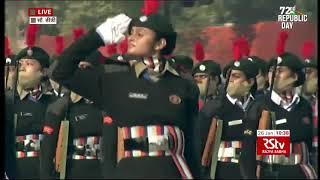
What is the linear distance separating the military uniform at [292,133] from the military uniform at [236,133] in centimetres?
15

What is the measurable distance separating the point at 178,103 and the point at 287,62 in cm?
114

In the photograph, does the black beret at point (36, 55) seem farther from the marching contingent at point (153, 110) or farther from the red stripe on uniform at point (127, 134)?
the red stripe on uniform at point (127, 134)

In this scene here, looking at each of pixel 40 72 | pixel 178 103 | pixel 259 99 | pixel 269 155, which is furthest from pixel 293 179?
pixel 40 72

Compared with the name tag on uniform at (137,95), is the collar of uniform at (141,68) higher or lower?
higher

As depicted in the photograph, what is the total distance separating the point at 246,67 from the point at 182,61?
1.95 ft

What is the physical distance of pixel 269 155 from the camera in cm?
740

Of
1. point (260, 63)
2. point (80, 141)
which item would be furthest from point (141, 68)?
point (260, 63)

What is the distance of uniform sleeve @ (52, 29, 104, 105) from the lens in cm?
661

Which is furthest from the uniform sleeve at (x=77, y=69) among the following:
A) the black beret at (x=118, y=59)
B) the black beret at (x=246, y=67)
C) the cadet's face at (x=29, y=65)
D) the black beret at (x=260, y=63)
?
the black beret at (x=260, y=63)

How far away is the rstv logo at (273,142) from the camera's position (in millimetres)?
7387

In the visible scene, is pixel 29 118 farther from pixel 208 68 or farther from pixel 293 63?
pixel 293 63

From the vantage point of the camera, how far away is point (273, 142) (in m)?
7.38

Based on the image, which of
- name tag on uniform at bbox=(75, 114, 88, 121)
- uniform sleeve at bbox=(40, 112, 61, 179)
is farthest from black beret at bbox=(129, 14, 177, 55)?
uniform sleeve at bbox=(40, 112, 61, 179)

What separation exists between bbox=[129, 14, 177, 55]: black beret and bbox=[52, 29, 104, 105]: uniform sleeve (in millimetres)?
481
